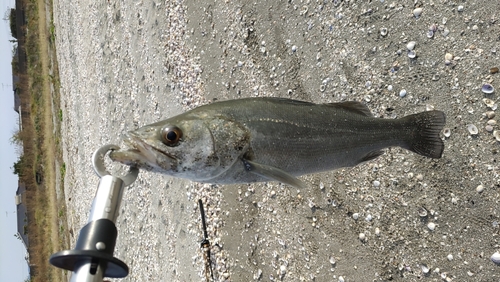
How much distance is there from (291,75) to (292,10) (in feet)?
3.28

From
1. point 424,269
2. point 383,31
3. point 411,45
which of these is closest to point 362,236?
point 424,269

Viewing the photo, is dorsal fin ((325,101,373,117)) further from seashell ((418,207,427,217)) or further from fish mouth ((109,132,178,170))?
seashell ((418,207,427,217))

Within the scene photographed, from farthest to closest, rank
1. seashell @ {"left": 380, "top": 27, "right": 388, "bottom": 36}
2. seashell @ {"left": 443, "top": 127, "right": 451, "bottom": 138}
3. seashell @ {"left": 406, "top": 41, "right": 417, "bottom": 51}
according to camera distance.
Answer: seashell @ {"left": 380, "top": 27, "right": 388, "bottom": 36} < seashell @ {"left": 406, "top": 41, "right": 417, "bottom": 51} < seashell @ {"left": 443, "top": 127, "right": 451, "bottom": 138}

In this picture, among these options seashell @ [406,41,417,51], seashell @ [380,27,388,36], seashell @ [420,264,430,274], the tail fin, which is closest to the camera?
the tail fin

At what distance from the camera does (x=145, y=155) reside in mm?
2775

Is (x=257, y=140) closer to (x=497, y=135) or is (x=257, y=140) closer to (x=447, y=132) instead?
(x=447, y=132)

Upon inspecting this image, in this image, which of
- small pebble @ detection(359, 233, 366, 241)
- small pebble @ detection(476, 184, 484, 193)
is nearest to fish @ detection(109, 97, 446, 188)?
small pebble @ detection(476, 184, 484, 193)

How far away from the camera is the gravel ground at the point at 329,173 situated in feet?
14.4

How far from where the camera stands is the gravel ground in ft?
14.4

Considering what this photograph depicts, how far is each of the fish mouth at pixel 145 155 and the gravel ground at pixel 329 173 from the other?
3241mm

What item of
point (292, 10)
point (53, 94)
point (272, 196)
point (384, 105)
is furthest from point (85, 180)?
point (384, 105)

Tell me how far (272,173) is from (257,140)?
29cm

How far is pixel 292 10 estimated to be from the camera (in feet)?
20.4

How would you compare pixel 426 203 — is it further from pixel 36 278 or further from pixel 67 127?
pixel 36 278
